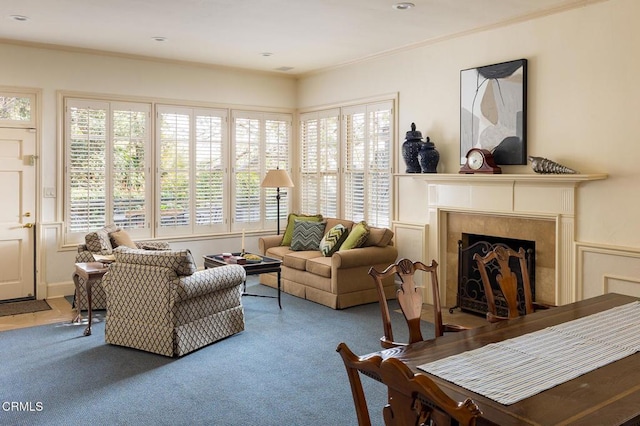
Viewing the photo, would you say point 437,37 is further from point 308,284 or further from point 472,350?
point 472,350

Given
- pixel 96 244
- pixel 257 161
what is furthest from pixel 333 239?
pixel 96 244

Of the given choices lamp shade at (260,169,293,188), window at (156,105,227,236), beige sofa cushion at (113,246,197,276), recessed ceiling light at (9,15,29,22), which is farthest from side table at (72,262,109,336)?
lamp shade at (260,169,293,188)

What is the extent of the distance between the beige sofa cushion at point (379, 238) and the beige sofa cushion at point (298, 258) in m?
0.66

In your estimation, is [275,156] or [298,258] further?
[275,156]

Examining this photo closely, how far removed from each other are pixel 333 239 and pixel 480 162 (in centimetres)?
190

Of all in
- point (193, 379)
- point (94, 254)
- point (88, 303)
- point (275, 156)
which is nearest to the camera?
point (193, 379)

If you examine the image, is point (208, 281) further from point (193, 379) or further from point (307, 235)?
point (307, 235)

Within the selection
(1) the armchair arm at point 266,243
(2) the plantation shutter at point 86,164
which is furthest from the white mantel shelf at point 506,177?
(2) the plantation shutter at point 86,164

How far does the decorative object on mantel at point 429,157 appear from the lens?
5.72 m

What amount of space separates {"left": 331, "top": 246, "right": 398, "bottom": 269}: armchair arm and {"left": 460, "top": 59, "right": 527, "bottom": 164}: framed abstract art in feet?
4.20

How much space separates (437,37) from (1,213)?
5.09 meters

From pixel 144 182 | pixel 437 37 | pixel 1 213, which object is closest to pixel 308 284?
pixel 144 182

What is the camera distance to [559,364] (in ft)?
6.48

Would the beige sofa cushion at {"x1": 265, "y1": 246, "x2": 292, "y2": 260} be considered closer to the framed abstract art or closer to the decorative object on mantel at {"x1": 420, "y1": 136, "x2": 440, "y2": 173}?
the decorative object on mantel at {"x1": 420, "y1": 136, "x2": 440, "y2": 173}
